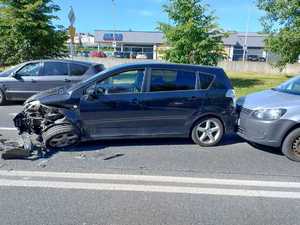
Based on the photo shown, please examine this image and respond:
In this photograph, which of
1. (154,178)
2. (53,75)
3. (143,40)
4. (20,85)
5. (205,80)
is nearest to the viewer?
(154,178)

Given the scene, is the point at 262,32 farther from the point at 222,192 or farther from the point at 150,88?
the point at 222,192

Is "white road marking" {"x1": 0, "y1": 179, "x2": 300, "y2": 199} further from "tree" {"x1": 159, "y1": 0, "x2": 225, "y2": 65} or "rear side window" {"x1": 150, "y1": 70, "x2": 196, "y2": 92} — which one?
"tree" {"x1": 159, "y1": 0, "x2": 225, "y2": 65}

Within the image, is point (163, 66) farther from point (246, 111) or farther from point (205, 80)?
point (246, 111)

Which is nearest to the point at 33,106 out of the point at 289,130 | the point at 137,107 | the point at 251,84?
the point at 137,107

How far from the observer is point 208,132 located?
611cm

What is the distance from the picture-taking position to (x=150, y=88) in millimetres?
5902

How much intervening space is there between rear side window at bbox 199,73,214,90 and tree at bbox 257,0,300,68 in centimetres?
1098

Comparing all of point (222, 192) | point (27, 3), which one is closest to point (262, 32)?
point (27, 3)

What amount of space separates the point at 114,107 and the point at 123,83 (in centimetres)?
49

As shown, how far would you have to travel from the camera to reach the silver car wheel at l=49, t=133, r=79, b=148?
5547 millimetres

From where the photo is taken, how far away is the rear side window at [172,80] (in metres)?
5.93

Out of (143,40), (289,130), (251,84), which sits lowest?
(251,84)

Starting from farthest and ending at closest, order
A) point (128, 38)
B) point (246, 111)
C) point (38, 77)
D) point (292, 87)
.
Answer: point (128, 38), point (38, 77), point (292, 87), point (246, 111)

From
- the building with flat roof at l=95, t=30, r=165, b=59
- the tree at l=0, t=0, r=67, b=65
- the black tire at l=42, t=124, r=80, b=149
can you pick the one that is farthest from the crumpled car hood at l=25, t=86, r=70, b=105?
the building with flat roof at l=95, t=30, r=165, b=59
